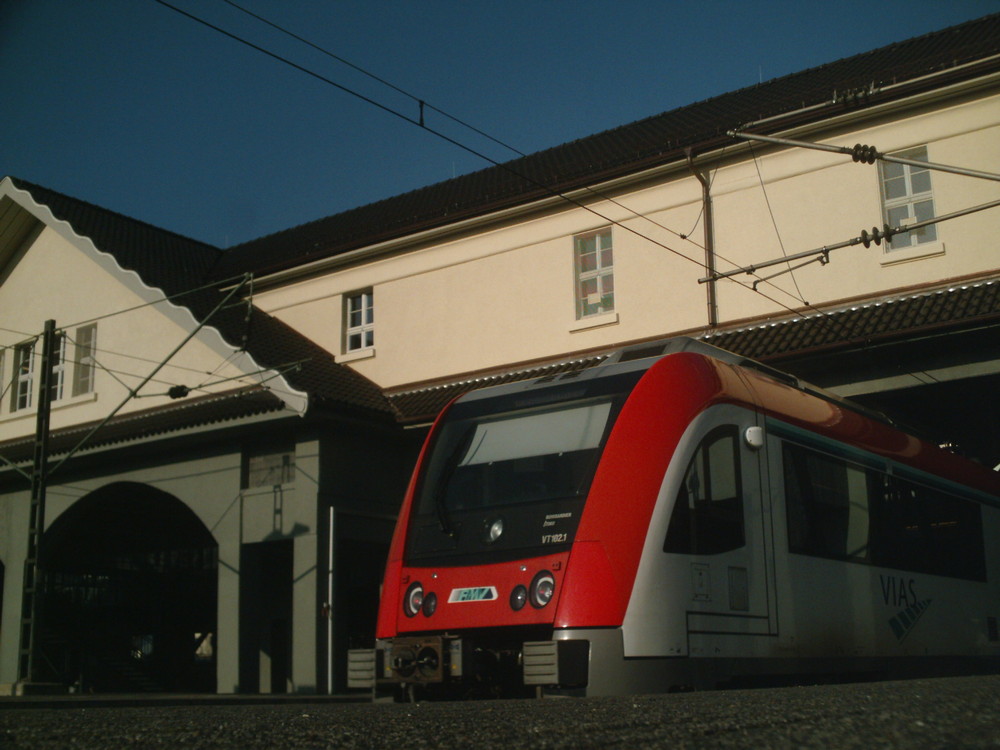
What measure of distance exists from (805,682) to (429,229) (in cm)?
1380

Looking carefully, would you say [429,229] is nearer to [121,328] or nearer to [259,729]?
[121,328]

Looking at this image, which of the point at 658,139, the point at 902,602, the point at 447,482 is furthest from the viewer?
the point at 658,139

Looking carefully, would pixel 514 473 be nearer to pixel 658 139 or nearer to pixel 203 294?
pixel 658 139

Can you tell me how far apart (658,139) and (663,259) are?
Answer: 10.6 ft

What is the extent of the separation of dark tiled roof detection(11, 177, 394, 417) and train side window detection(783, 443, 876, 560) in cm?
833

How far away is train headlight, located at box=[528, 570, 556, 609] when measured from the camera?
8672 mm

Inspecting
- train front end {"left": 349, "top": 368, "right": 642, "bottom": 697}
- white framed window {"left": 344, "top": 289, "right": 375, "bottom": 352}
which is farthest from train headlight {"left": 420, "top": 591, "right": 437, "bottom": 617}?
white framed window {"left": 344, "top": 289, "right": 375, "bottom": 352}

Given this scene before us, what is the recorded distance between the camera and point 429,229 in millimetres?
22234

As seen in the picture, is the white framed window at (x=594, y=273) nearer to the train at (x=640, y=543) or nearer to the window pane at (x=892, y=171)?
the window pane at (x=892, y=171)

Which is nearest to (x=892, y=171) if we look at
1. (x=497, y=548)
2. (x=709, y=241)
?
(x=709, y=241)

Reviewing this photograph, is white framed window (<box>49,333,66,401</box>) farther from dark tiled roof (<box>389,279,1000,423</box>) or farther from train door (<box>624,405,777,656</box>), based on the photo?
train door (<box>624,405,777,656</box>)

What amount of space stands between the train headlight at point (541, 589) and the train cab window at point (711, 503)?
0.90 meters

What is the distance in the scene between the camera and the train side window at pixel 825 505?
10.2 metres

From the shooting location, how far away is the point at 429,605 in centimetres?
935
